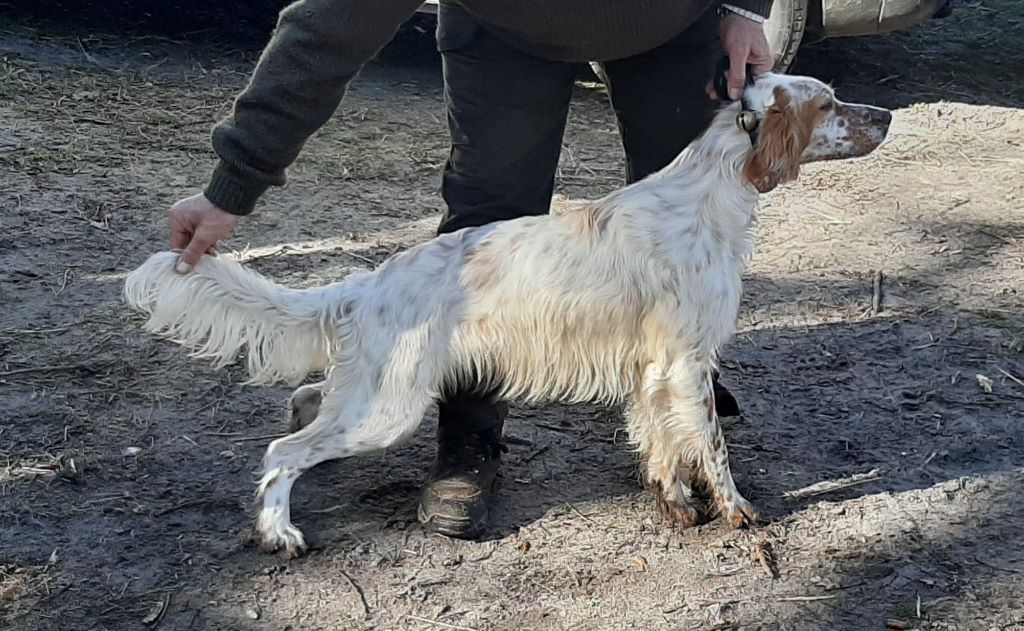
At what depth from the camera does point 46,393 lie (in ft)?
13.2

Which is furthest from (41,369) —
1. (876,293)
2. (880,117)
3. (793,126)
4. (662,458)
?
Answer: (876,293)

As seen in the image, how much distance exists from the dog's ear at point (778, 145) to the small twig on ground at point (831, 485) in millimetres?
921

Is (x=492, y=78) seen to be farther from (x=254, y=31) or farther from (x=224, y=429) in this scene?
(x=254, y=31)

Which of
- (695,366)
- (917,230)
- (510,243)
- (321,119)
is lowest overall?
(917,230)

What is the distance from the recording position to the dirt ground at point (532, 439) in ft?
10.2

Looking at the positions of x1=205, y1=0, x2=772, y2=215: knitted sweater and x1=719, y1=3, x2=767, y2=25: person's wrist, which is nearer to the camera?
x1=205, y1=0, x2=772, y2=215: knitted sweater

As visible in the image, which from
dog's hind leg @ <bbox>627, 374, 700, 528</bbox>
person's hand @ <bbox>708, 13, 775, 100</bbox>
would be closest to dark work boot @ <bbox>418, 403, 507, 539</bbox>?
dog's hind leg @ <bbox>627, 374, 700, 528</bbox>

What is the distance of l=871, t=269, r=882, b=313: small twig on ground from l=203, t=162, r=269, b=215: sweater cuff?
281 cm

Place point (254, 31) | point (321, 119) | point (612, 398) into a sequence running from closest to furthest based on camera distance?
point (321, 119) → point (612, 398) → point (254, 31)

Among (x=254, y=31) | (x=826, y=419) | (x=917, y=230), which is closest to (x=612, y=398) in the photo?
(x=826, y=419)

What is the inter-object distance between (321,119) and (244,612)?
4.09 feet

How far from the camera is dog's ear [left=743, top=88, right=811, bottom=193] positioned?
3357mm

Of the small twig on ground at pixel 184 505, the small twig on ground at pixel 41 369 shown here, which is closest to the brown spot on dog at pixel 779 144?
the small twig on ground at pixel 184 505

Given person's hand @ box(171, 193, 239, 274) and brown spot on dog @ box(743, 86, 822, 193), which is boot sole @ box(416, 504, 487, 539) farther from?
brown spot on dog @ box(743, 86, 822, 193)
